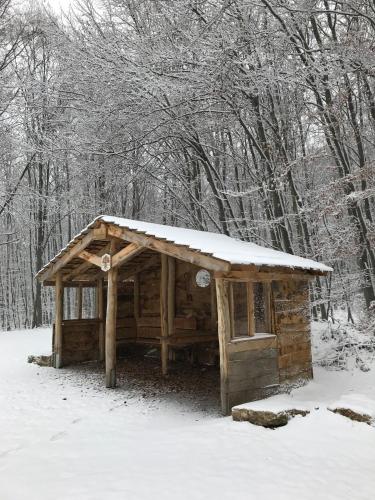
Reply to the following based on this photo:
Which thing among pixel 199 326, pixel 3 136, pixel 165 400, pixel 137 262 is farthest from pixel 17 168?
pixel 165 400

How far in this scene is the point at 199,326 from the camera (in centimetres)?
1083

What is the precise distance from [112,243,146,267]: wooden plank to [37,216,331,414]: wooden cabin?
Answer: 0.07 ft

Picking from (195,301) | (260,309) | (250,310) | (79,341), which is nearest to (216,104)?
(195,301)

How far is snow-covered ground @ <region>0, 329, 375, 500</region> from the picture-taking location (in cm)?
406

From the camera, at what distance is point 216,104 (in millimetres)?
11641

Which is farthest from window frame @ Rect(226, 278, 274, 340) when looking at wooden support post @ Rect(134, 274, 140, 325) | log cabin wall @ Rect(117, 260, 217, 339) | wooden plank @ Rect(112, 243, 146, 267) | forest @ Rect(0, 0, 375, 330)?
wooden support post @ Rect(134, 274, 140, 325)

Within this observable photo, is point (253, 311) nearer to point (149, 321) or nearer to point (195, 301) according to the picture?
point (195, 301)

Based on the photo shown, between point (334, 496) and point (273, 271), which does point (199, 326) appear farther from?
point (334, 496)

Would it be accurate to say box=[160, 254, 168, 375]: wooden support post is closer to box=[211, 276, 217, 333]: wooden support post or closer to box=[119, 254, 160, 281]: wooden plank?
box=[119, 254, 160, 281]: wooden plank

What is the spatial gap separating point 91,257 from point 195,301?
9.75 ft

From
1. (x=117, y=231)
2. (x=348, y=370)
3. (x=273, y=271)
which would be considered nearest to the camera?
(x=273, y=271)

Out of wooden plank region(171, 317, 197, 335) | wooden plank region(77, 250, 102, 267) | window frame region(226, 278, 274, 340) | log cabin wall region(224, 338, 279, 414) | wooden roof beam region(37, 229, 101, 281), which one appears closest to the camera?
log cabin wall region(224, 338, 279, 414)

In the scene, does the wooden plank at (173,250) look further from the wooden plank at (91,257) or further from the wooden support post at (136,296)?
the wooden support post at (136,296)

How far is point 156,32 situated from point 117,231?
16.6 feet
